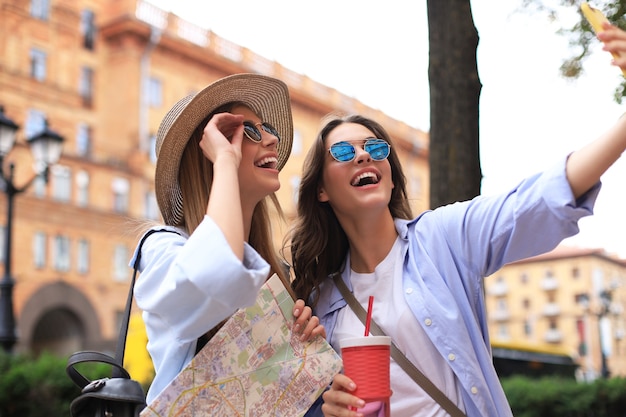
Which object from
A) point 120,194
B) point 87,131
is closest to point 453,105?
point 120,194

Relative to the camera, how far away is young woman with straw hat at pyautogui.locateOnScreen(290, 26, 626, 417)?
2.12m

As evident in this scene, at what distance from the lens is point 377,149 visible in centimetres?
280

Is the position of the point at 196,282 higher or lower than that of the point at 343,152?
lower

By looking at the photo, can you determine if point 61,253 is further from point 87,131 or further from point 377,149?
point 377,149

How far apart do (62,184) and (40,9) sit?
7.55m

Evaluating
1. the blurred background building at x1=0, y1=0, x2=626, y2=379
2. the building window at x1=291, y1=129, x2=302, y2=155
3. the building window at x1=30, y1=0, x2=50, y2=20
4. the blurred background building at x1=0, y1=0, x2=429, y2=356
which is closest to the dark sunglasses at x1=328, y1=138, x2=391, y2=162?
the blurred background building at x1=0, y1=0, x2=429, y2=356

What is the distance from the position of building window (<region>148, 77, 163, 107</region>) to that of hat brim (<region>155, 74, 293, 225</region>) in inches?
1289

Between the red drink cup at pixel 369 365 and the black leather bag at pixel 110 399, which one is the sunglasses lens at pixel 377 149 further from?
the black leather bag at pixel 110 399

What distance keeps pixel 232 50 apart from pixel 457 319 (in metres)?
36.6

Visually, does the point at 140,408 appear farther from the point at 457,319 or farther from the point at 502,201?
the point at 502,201

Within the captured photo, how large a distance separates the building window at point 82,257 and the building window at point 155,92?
7421 millimetres

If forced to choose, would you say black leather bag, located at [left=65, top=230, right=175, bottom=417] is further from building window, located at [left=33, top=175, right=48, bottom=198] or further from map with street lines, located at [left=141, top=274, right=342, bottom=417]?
building window, located at [left=33, top=175, right=48, bottom=198]

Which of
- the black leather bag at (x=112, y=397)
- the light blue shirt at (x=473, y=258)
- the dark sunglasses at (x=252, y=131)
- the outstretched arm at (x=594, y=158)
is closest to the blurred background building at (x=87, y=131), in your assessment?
the light blue shirt at (x=473, y=258)

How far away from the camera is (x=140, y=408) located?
7.34ft
